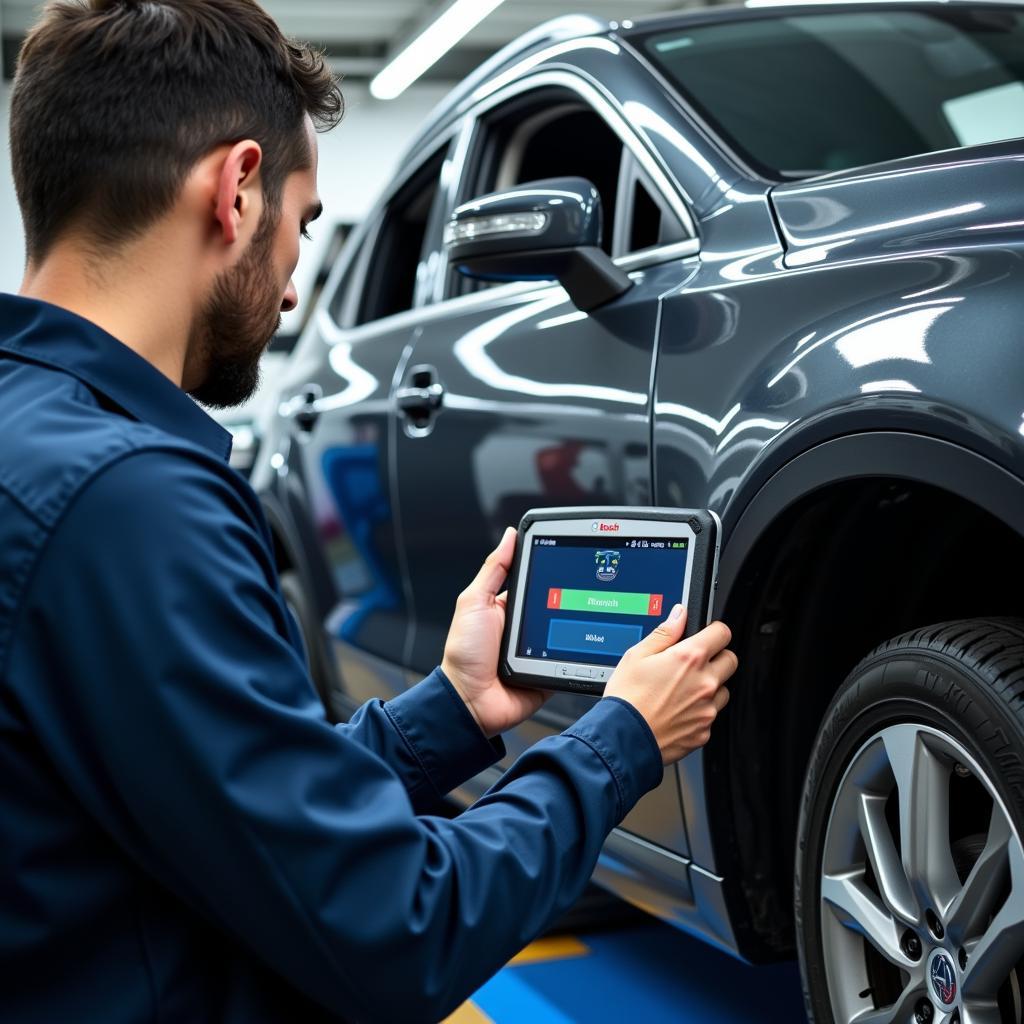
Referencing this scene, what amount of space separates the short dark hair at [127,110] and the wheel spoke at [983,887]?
2.69ft

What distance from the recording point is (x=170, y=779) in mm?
860

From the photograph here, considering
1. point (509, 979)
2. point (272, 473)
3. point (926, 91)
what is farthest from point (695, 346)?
point (272, 473)

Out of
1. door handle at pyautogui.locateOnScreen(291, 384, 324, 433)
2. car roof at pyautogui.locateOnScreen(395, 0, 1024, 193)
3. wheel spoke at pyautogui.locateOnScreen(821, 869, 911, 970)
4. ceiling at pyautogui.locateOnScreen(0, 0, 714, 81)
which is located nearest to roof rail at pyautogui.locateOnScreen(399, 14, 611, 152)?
car roof at pyautogui.locateOnScreen(395, 0, 1024, 193)

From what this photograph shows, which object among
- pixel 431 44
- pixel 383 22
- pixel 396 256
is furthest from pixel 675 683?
pixel 383 22

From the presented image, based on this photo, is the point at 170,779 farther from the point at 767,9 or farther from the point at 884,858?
the point at 767,9

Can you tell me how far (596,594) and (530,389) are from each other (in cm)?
70

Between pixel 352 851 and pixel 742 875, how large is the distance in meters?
0.91

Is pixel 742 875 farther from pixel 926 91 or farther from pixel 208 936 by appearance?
pixel 926 91

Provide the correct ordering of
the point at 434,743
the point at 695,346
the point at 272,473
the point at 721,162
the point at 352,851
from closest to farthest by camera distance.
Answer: the point at 352,851 < the point at 434,743 < the point at 695,346 < the point at 721,162 < the point at 272,473

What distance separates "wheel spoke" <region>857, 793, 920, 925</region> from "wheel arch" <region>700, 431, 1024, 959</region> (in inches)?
8.2

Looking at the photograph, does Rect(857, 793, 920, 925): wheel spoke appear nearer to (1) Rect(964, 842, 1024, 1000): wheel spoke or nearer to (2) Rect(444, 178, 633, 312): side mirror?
(1) Rect(964, 842, 1024, 1000): wheel spoke

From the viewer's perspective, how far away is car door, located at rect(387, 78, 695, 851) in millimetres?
1858

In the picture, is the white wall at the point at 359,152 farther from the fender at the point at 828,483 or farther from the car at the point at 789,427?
the fender at the point at 828,483

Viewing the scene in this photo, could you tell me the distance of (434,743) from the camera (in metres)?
1.39
